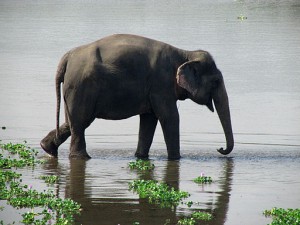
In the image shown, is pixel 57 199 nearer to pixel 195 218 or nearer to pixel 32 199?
pixel 32 199

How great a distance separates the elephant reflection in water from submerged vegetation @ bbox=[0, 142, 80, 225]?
21 centimetres

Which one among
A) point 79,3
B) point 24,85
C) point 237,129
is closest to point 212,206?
point 237,129

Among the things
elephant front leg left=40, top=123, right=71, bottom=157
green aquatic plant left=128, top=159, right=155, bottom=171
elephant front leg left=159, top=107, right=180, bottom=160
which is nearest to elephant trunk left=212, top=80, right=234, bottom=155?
elephant front leg left=159, top=107, right=180, bottom=160

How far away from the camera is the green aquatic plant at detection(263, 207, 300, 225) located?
47.9ft

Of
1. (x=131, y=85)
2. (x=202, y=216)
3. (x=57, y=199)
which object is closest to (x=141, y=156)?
(x=131, y=85)

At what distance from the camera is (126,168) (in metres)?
18.8

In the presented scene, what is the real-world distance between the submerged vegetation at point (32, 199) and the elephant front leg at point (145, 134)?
1.99m

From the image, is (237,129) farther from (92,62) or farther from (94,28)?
(94,28)

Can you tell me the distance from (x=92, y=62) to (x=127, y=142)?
9.50 ft

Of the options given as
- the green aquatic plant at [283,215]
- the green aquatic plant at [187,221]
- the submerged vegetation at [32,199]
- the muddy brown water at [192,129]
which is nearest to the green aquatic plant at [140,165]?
the muddy brown water at [192,129]

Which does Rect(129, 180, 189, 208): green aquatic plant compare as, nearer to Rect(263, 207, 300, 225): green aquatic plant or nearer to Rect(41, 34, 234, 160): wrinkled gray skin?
Rect(263, 207, 300, 225): green aquatic plant

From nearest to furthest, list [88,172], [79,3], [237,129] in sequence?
[88,172], [237,129], [79,3]

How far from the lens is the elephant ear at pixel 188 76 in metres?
19.8

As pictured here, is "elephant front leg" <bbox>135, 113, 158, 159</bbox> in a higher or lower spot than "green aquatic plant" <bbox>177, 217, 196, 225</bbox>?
higher
